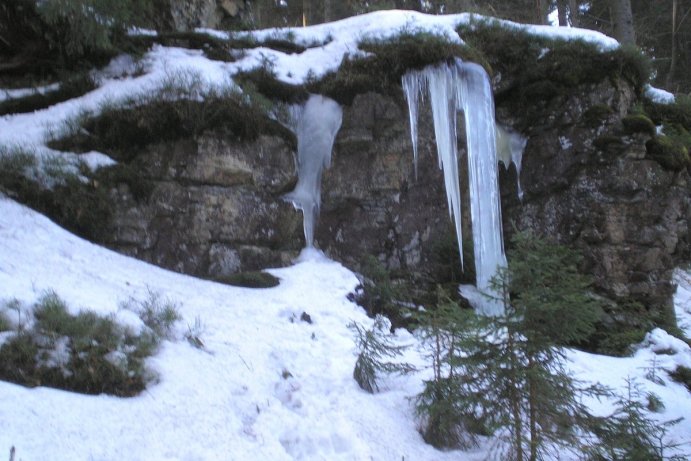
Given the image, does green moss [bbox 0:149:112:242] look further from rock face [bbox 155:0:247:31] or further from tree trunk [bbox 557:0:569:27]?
tree trunk [bbox 557:0:569:27]

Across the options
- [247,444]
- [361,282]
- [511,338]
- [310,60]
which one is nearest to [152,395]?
[247,444]

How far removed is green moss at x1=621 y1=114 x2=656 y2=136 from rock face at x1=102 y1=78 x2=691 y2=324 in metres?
0.10

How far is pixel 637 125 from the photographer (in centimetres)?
814

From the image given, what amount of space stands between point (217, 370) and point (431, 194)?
16.2 feet

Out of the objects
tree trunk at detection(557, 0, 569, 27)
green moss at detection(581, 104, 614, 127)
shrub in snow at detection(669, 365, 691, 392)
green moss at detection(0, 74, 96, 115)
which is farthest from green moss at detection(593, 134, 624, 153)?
tree trunk at detection(557, 0, 569, 27)

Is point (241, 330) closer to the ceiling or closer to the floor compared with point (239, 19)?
closer to the floor

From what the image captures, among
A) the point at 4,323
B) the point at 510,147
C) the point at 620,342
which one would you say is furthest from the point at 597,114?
the point at 4,323

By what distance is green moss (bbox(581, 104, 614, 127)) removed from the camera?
821 cm

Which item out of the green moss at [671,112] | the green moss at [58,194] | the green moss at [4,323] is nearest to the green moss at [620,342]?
the green moss at [671,112]

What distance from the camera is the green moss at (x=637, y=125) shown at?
813 cm

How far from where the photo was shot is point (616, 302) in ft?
25.5

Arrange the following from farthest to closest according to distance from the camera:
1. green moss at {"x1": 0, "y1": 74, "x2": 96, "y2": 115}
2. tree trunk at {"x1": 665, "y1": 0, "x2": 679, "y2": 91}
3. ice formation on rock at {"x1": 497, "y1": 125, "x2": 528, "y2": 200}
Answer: tree trunk at {"x1": 665, "y1": 0, "x2": 679, "y2": 91}, ice formation on rock at {"x1": 497, "y1": 125, "x2": 528, "y2": 200}, green moss at {"x1": 0, "y1": 74, "x2": 96, "y2": 115}

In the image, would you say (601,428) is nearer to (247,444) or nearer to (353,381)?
(353,381)

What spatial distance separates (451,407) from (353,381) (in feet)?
3.25
